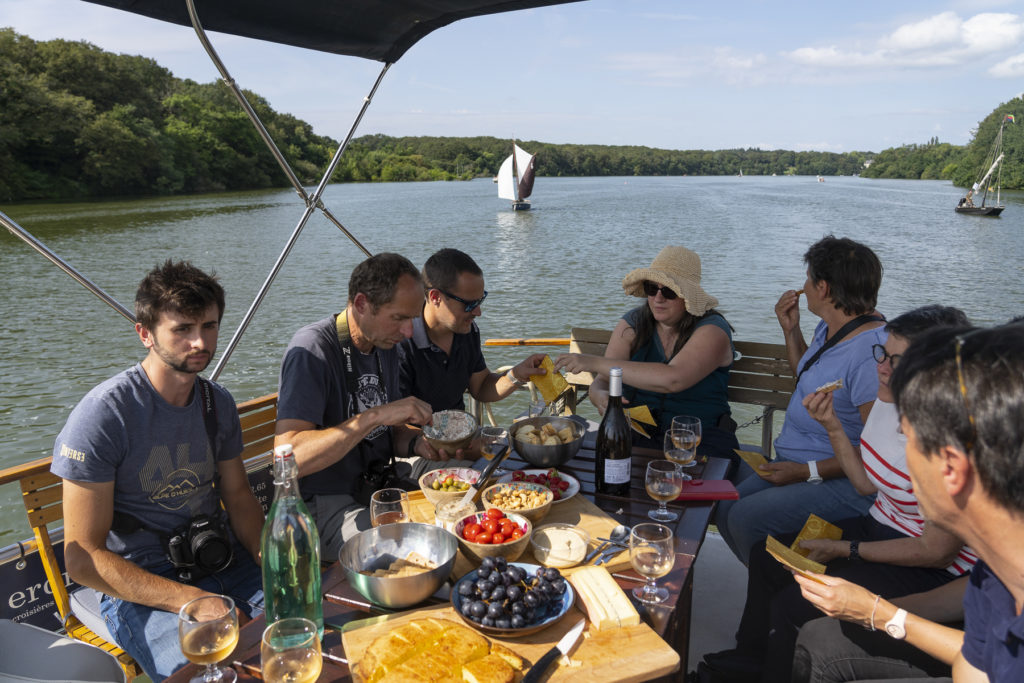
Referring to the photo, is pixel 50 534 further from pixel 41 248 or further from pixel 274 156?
pixel 274 156

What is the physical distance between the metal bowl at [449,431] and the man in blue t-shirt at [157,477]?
0.85m

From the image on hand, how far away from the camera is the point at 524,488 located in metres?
2.42

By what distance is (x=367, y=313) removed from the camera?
308 centimetres

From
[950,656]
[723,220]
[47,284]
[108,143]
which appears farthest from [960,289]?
[108,143]

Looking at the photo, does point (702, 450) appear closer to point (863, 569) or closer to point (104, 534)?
point (863, 569)

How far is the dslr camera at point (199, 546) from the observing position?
7.95ft

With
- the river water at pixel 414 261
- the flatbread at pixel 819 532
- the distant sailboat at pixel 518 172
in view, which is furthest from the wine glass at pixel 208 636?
the distant sailboat at pixel 518 172

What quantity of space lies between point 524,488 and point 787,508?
5.11 ft

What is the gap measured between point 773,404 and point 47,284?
25.4m

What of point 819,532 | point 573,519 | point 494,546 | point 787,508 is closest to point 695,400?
point 787,508

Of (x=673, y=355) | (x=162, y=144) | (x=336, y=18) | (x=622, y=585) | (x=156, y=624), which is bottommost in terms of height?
(x=156, y=624)

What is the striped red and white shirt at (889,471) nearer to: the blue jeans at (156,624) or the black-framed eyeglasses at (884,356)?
the black-framed eyeglasses at (884,356)

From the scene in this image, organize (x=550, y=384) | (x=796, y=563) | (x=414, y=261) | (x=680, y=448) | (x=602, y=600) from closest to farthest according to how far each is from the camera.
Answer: (x=602, y=600), (x=796, y=563), (x=680, y=448), (x=550, y=384), (x=414, y=261)

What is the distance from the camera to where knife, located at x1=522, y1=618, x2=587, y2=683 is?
1521 millimetres
